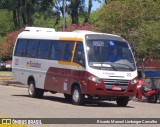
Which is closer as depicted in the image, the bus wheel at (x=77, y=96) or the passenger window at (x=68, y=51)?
the bus wheel at (x=77, y=96)

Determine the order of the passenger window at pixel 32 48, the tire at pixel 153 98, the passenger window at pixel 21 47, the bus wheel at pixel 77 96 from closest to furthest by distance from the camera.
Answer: the bus wheel at pixel 77 96, the passenger window at pixel 32 48, the passenger window at pixel 21 47, the tire at pixel 153 98

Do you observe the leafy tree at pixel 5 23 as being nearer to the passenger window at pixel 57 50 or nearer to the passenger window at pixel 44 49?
the passenger window at pixel 44 49

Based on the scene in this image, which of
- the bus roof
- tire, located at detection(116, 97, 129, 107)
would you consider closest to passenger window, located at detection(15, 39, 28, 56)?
the bus roof

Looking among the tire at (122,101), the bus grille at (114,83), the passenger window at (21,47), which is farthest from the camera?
the passenger window at (21,47)

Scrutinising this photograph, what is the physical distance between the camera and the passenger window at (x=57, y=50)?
74.4 ft

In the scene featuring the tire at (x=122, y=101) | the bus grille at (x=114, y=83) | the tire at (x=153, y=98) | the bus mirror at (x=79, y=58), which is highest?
the bus mirror at (x=79, y=58)

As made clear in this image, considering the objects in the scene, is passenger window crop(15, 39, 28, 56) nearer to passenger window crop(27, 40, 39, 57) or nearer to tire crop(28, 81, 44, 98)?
passenger window crop(27, 40, 39, 57)

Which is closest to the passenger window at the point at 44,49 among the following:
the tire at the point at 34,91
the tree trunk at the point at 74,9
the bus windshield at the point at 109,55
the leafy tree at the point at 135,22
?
the tire at the point at 34,91

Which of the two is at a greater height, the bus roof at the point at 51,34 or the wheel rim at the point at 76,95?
the bus roof at the point at 51,34

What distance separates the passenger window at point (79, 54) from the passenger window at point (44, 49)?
8.27 ft

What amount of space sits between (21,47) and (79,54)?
5719 millimetres

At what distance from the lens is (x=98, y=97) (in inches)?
830

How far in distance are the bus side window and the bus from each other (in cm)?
28

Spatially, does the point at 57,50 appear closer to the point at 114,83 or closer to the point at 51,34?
the point at 51,34
